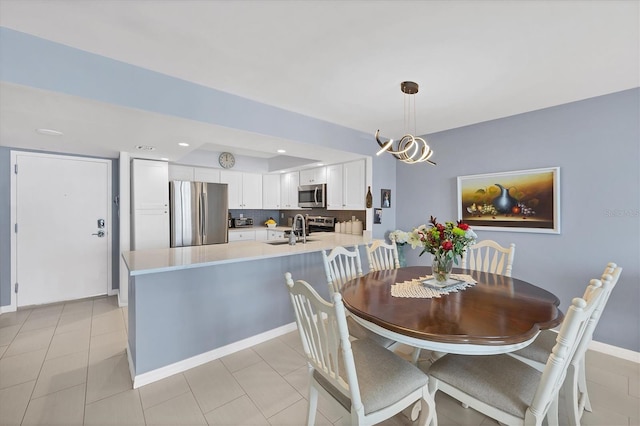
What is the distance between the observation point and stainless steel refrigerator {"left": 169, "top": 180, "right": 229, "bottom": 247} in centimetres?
430

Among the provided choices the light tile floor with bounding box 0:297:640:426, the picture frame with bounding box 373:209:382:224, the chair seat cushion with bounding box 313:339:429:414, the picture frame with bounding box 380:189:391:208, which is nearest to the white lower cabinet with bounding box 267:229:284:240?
the picture frame with bounding box 373:209:382:224

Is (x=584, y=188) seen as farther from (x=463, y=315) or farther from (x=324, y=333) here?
(x=324, y=333)

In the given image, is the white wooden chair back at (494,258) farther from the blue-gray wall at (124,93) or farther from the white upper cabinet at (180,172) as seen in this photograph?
the white upper cabinet at (180,172)

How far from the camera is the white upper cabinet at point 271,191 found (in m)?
5.92

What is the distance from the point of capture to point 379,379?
1.38m

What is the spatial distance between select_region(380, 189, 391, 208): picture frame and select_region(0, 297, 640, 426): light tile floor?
2.29m

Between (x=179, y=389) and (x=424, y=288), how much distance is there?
6.49ft

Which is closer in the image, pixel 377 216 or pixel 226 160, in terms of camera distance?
pixel 377 216

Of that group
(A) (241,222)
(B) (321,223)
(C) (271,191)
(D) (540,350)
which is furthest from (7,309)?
(D) (540,350)

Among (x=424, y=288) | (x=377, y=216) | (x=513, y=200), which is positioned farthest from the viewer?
(x=377, y=216)

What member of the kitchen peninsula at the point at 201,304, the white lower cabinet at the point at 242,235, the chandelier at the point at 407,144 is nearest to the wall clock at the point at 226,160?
the white lower cabinet at the point at 242,235

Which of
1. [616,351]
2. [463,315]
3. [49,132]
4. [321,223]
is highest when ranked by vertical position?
[49,132]

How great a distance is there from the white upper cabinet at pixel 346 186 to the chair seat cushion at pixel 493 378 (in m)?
2.75

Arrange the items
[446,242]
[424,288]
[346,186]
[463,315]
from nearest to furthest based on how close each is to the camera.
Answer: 1. [463,315]
2. [446,242]
3. [424,288]
4. [346,186]
